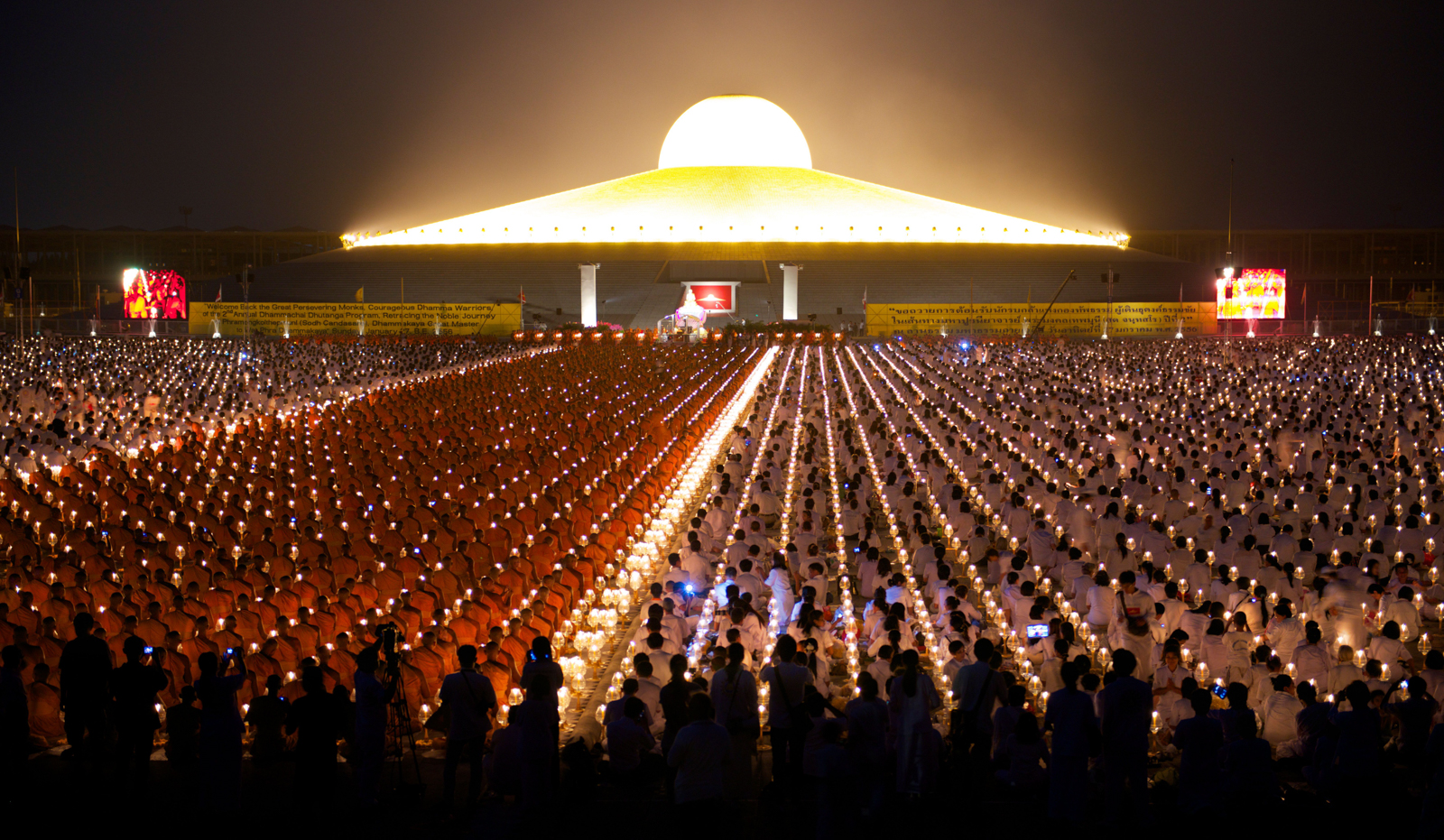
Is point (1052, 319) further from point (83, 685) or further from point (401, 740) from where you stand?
point (83, 685)

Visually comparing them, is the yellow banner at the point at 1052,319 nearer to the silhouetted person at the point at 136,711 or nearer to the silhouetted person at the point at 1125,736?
the silhouetted person at the point at 1125,736

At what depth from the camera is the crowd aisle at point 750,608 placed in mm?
7371

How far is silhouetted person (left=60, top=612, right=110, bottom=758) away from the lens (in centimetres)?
816

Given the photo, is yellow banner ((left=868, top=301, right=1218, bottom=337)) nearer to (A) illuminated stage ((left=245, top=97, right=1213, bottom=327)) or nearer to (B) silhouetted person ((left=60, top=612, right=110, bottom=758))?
(A) illuminated stage ((left=245, top=97, right=1213, bottom=327))

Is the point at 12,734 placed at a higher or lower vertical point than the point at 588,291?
lower

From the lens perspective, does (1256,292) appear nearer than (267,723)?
No

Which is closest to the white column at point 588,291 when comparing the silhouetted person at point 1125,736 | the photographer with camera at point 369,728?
the photographer with camera at point 369,728

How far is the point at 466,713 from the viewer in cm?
771

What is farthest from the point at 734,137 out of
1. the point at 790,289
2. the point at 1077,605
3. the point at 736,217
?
the point at 1077,605

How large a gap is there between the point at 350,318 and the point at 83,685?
47.5 metres

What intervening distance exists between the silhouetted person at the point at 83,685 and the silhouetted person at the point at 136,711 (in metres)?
0.27

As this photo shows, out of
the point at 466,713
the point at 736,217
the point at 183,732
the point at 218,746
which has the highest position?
the point at 736,217

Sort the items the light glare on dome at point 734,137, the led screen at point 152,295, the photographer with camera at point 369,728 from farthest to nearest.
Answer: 1. the light glare on dome at point 734,137
2. the led screen at point 152,295
3. the photographer with camera at point 369,728

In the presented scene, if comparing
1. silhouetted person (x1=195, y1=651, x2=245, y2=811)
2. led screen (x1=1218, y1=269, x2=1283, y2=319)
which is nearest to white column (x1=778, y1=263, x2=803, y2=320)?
led screen (x1=1218, y1=269, x2=1283, y2=319)
